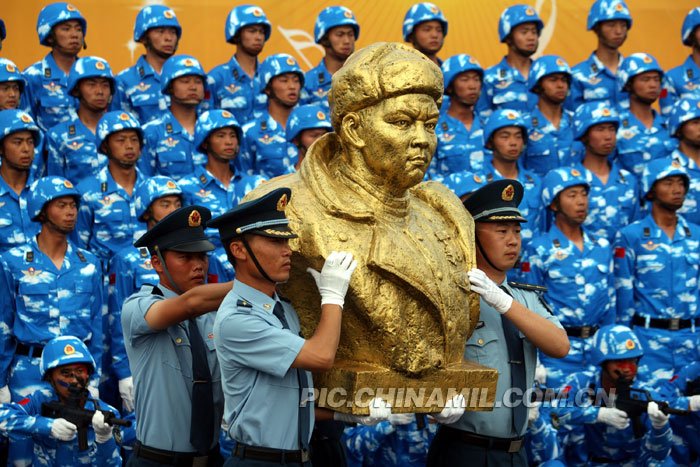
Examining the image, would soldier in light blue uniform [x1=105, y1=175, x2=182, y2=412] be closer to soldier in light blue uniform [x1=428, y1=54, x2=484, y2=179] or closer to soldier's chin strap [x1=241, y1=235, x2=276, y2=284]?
soldier in light blue uniform [x1=428, y1=54, x2=484, y2=179]

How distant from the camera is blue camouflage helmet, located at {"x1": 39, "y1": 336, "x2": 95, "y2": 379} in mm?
6094

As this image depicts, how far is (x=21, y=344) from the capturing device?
22.6 ft

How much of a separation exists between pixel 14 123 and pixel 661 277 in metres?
4.77

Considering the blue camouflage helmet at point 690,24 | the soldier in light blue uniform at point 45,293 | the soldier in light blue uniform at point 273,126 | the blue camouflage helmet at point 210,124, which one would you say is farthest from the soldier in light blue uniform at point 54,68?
the blue camouflage helmet at point 690,24

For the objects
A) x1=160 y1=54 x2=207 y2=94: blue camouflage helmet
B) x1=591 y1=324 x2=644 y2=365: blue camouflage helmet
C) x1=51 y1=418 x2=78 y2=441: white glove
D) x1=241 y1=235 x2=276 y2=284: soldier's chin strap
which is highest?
x1=160 y1=54 x2=207 y2=94: blue camouflage helmet

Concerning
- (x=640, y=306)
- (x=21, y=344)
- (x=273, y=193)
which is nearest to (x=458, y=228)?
(x=273, y=193)

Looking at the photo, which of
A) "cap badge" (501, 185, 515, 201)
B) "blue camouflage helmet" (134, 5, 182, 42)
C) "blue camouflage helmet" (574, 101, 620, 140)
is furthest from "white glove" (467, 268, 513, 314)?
"blue camouflage helmet" (134, 5, 182, 42)

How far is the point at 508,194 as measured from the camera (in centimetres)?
492

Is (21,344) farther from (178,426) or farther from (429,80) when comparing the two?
(429,80)

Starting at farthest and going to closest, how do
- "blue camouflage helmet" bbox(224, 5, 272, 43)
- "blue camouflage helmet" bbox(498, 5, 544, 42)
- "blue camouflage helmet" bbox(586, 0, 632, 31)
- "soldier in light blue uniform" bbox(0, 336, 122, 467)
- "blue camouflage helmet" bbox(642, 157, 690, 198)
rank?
"blue camouflage helmet" bbox(586, 0, 632, 31)
"blue camouflage helmet" bbox(498, 5, 544, 42)
"blue camouflage helmet" bbox(224, 5, 272, 43)
"blue camouflage helmet" bbox(642, 157, 690, 198)
"soldier in light blue uniform" bbox(0, 336, 122, 467)

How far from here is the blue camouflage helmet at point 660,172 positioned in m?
8.24

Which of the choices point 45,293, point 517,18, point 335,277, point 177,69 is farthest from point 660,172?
point 335,277

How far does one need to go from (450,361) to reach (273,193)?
0.95 meters

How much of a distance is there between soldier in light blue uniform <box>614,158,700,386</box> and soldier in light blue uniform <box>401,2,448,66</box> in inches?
98.9
